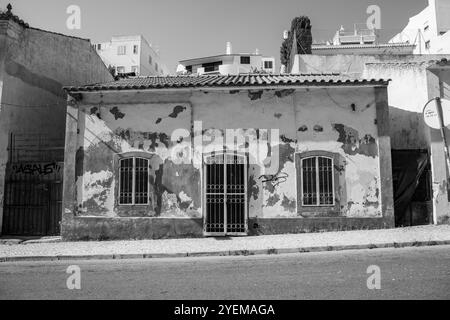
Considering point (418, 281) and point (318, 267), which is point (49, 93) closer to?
point (318, 267)

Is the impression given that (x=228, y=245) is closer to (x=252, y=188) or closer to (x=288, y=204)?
(x=252, y=188)

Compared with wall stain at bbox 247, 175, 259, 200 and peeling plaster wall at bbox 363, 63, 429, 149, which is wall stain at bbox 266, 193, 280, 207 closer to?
wall stain at bbox 247, 175, 259, 200

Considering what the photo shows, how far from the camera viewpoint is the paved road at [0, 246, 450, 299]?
5.36 m

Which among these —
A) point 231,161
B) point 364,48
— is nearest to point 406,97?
point 231,161

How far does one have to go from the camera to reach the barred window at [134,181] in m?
11.8

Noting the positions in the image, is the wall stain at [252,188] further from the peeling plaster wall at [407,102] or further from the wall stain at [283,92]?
the peeling plaster wall at [407,102]

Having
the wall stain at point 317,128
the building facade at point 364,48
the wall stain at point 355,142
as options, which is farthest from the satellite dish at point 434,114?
the building facade at point 364,48

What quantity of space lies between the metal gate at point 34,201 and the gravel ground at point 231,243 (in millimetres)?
1409

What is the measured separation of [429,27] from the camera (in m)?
36.8

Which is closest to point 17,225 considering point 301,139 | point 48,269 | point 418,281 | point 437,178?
point 48,269

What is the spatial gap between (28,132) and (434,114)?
13848mm

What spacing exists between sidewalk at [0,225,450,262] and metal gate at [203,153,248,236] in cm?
63

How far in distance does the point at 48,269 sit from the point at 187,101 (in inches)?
246

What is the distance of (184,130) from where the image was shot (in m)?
11.9
